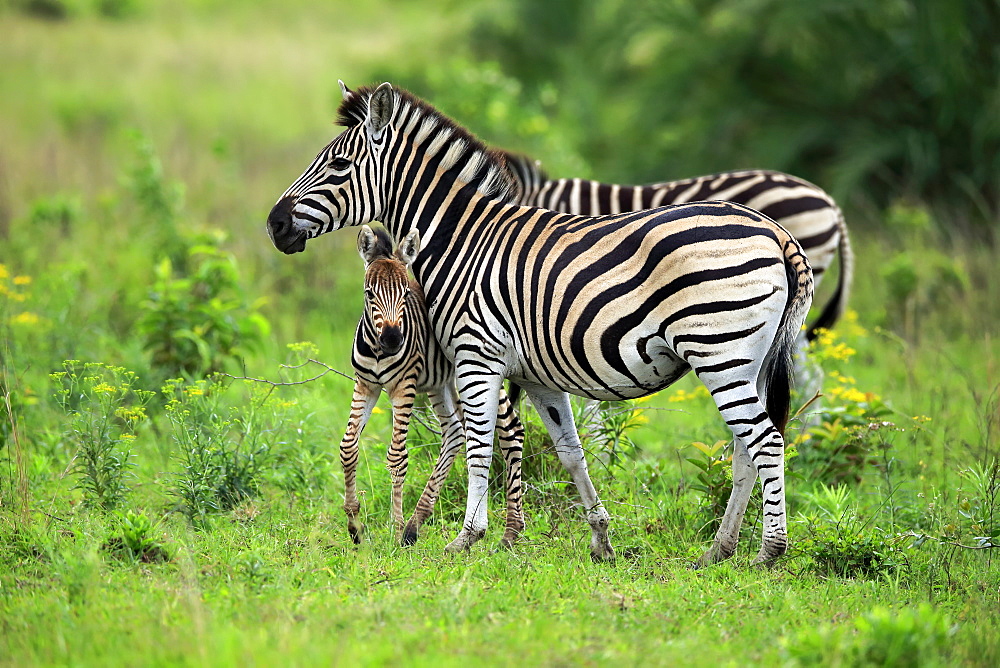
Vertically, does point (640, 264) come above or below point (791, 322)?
above

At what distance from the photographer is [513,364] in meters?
5.69

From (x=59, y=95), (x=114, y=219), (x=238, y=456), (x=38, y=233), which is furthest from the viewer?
(x=59, y=95)

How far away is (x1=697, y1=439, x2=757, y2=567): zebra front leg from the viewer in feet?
18.5

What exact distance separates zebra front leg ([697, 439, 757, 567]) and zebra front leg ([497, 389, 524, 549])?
4.00 feet

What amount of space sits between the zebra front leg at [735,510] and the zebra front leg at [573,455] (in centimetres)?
63

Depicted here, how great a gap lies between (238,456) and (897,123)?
12.2 meters

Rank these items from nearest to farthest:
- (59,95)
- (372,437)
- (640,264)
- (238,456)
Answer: (640,264)
(238,456)
(372,437)
(59,95)

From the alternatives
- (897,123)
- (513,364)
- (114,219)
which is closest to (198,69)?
(114,219)

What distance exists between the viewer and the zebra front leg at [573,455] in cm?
572

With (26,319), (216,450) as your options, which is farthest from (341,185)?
(26,319)

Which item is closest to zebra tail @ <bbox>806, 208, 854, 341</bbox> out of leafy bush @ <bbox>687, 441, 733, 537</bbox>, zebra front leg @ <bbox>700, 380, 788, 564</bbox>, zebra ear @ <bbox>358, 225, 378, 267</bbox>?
leafy bush @ <bbox>687, 441, 733, 537</bbox>

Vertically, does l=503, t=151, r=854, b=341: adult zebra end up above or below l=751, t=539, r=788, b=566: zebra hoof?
above

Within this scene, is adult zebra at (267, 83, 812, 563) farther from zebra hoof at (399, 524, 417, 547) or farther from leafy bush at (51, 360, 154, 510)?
leafy bush at (51, 360, 154, 510)

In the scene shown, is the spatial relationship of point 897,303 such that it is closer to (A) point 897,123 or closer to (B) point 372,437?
(A) point 897,123
